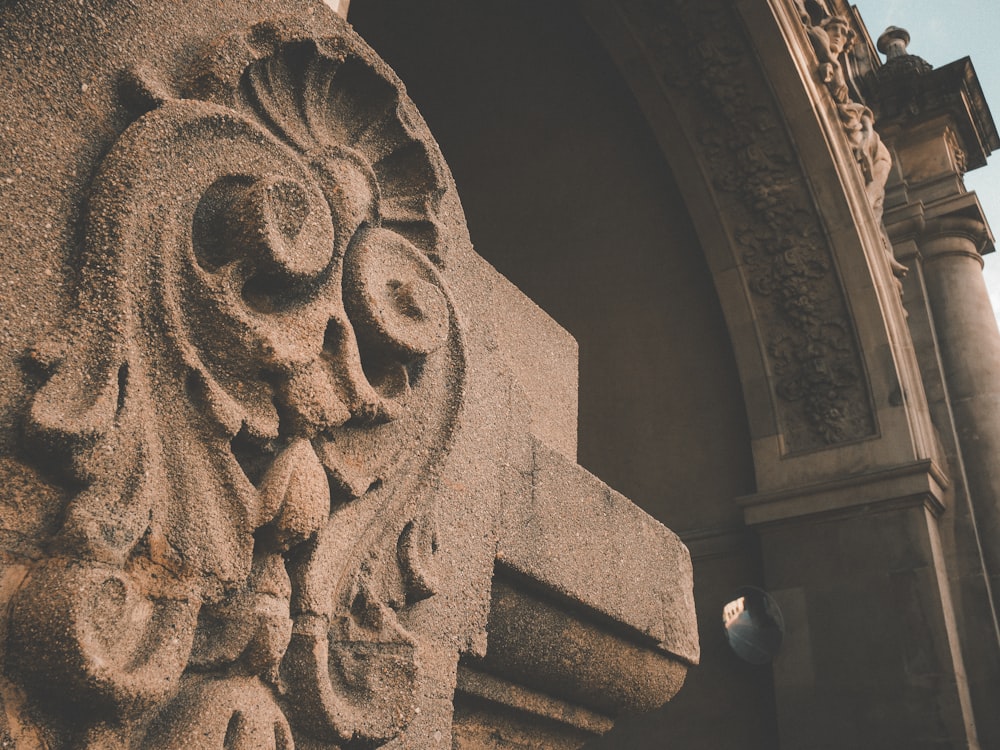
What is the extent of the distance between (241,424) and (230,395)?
3 centimetres

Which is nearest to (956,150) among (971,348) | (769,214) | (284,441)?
(971,348)

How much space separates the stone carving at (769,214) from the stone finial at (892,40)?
5.79 feet

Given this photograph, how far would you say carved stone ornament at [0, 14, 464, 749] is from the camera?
2.20ft

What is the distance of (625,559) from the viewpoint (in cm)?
157

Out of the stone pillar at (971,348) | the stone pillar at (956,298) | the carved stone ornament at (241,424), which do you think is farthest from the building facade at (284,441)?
the stone pillar at (971,348)

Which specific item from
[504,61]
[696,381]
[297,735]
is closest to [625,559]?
[297,735]

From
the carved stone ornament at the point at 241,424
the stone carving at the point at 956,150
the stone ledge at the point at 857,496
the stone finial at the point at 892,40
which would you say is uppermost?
the stone finial at the point at 892,40

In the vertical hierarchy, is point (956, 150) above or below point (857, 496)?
above

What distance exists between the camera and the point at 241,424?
796 mm

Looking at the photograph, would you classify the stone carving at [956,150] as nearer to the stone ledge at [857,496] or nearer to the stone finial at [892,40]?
the stone finial at [892,40]

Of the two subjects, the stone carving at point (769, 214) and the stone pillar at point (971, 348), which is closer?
the stone pillar at point (971, 348)

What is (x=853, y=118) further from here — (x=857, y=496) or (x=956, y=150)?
(x=857, y=496)

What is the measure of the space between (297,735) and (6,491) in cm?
35

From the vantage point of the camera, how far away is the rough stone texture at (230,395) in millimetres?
671
